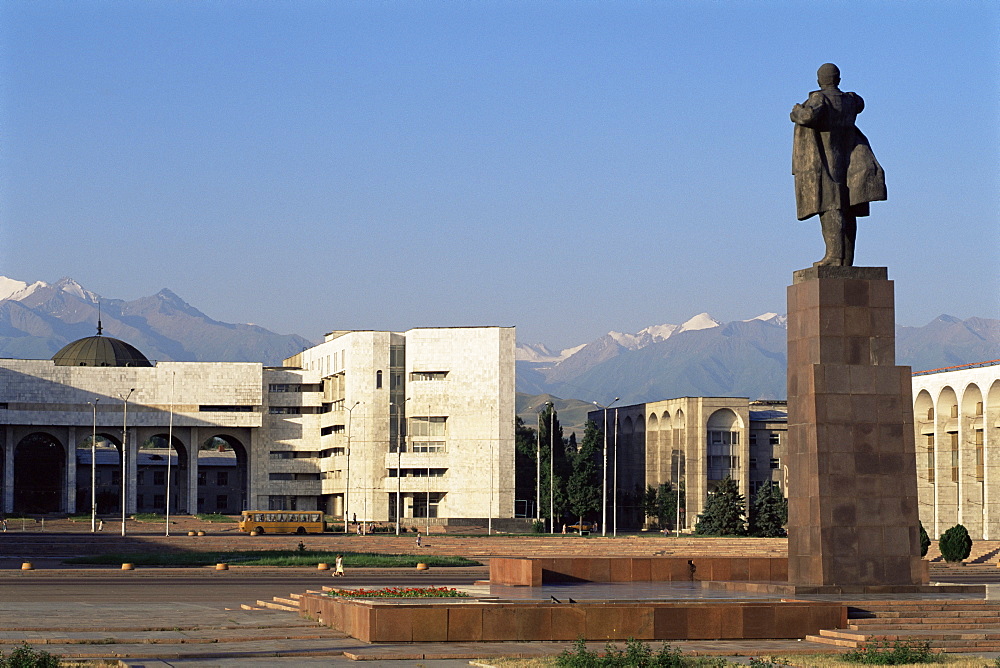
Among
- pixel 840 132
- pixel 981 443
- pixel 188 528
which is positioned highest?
pixel 840 132

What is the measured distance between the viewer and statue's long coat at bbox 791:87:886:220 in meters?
27.3

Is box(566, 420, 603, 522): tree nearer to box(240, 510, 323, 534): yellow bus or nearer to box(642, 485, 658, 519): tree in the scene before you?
box(642, 485, 658, 519): tree

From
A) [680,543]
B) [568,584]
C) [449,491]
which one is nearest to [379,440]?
[449,491]

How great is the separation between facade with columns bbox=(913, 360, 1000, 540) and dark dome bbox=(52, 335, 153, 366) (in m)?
65.7

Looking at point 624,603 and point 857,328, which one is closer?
point 624,603

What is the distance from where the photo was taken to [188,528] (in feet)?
288

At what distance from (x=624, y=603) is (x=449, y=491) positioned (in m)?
76.8

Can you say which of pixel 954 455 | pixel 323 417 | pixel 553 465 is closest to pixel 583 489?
pixel 553 465

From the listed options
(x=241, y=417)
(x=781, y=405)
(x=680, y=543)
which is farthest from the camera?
(x=781, y=405)

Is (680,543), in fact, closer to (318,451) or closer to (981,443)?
(981,443)

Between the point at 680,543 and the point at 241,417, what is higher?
the point at 241,417

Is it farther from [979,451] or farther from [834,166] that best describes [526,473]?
[834,166]

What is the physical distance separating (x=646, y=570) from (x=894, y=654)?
1078cm

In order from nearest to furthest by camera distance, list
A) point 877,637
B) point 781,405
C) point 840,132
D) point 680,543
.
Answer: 1. point 877,637
2. point 840,132
3. point 680,543
4. point 781,405
